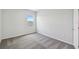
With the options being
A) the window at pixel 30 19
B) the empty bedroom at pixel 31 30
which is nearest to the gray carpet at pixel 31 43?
the empty bedroom at pixel 31 30

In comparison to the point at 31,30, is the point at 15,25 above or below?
above

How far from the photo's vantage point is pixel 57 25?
1724mm

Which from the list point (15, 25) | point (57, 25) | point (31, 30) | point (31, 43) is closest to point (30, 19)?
point (31, 30)

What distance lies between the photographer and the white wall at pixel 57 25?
5.22ft

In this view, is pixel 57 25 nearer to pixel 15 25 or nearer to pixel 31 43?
pixel 31 43

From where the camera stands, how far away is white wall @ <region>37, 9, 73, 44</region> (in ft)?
5.22

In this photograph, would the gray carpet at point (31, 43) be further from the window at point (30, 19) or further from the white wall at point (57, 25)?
the window at point (30, 19)

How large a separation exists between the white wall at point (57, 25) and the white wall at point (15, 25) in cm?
25

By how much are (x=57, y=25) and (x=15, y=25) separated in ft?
3.66

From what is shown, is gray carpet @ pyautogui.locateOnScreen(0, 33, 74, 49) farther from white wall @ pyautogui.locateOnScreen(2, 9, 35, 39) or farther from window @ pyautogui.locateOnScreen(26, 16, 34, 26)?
window @ pyautogui.locateOnScreen(26, 16, 34, 26)

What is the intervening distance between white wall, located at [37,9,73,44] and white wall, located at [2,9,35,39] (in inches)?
9.8
